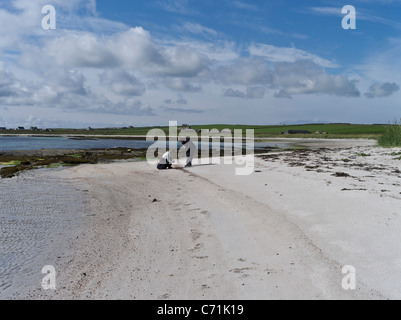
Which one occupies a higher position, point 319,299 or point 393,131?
point 393,131

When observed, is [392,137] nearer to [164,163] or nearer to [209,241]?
[164,163]

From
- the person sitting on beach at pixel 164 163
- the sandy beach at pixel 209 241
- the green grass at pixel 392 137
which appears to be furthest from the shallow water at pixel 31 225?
the green grass at pixel 392 137

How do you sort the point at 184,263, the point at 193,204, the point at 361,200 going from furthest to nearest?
the point at 193,204
the point at 361,200
the point at 184,263

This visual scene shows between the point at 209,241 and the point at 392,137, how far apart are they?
34925 mm

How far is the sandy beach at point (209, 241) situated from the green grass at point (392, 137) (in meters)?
23.3

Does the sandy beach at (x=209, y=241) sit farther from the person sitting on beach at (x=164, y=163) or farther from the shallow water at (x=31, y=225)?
the person sitting on beach at (x=164, y=163)

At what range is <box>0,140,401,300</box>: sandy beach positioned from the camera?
17.6 ft

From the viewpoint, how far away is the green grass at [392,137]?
3347 cm

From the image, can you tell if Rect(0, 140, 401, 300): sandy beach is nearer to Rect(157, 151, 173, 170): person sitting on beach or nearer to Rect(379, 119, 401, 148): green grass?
Rect(157, 151, 173, 170): person sitting on beach

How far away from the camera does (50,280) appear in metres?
5.88

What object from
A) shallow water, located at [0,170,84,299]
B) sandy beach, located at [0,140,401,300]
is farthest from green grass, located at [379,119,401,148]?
shallow water, located at [0,170,84,299]
